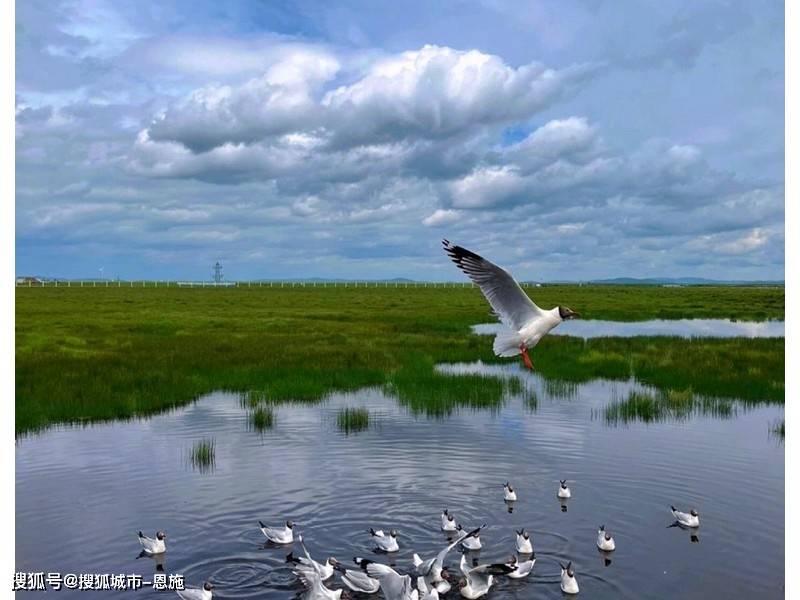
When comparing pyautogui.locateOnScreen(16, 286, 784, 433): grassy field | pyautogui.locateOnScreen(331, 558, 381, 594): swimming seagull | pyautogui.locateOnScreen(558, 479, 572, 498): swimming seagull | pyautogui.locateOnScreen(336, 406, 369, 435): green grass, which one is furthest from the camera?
pyautogui.locateOnScreen(16, 286, 784, 433): grassy field

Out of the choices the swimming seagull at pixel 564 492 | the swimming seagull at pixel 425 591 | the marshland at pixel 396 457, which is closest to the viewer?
the swimming seagull at pixel 425 591

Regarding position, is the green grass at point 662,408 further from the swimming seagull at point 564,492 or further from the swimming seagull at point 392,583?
the swimming seagull at point 392,583

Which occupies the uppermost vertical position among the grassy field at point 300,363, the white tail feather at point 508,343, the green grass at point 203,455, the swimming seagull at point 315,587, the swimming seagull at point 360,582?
the white tail feather at point 508,343

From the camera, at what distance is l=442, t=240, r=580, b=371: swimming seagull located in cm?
1222

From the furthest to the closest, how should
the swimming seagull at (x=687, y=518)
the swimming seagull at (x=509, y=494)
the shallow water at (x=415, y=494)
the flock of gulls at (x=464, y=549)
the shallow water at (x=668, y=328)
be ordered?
the shallow water at (x=668, y=328)
the swimming seagull at (x=509, y=494)
the swimming seagull at (x=687, y=518)
the shallow water at (x=415, y=494)
the flock of gulls at (x=464, y=549)

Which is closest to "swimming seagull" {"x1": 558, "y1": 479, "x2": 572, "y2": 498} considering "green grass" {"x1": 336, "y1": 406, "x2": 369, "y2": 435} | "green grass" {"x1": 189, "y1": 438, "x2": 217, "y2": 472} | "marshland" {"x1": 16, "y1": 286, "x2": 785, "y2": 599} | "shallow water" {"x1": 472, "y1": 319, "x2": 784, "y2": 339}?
"marshland" {"x1": 16, "y1": 286, "x2": 785, "y2": 599}

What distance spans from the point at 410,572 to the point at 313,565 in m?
1.79

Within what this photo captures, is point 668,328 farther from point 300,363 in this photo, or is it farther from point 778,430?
point 778,430

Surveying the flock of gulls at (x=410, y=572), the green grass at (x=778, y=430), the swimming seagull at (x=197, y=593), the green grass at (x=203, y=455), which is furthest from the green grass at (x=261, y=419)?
the green grass at (x=778, y=430)

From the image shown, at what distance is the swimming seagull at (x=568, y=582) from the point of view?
11.4 m

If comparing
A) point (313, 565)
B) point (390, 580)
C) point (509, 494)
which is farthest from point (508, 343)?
point (313, 565)

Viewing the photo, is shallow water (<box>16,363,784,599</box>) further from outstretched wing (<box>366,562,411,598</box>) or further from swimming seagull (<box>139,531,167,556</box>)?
outstretched wing (<box>366,562,411,598</box>)

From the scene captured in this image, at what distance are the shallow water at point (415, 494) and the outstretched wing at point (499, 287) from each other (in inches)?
160

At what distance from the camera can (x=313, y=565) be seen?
11.4 meters
